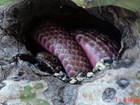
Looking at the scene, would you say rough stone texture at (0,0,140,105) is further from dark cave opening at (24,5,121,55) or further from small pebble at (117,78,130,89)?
dark cave opening at (24,5,121,55)

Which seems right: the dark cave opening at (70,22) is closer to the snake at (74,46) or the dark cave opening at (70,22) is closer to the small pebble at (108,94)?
the snake at (74,46)

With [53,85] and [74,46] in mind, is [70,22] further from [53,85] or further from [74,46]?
[53,85]

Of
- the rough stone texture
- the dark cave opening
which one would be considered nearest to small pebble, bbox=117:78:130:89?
the rough stone texture

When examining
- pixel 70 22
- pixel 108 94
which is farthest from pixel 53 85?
pixel 70 22

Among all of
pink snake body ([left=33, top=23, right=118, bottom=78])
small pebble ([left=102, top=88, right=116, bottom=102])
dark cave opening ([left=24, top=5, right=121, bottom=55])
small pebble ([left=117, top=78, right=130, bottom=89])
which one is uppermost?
dark cave opening ([left=24, top=5, right=121, bottom=55])

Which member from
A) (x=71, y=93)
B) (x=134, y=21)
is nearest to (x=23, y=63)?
(x=71, y=93)

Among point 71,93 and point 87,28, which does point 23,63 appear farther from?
point 87,28

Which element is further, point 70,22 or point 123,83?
point 70,22
